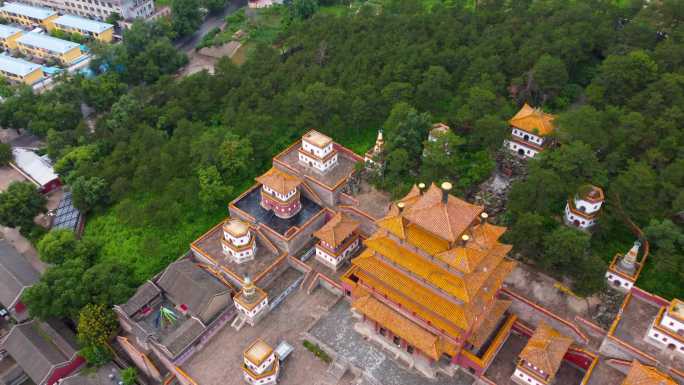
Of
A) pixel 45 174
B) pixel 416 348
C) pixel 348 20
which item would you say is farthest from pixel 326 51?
pixel 416 348

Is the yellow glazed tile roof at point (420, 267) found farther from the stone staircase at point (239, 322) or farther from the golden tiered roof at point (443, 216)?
the stone staircase at point (239, 322)

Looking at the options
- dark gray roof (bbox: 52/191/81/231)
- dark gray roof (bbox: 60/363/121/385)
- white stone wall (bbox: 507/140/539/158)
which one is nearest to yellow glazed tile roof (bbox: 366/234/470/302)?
white stone wall (bbox: 507/140/539/158)

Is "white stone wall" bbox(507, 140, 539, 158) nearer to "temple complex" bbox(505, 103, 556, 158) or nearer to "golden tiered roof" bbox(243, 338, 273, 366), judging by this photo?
"temple complex" bbox(505, 103, 556, 158)

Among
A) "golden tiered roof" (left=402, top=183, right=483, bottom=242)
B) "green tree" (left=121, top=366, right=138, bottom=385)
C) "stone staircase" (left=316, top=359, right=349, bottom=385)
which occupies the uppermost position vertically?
"golden tiered roof" (left=402, top=183, right=483, bottom=242)

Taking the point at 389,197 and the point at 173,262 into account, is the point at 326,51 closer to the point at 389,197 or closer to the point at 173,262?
the point at 389,197

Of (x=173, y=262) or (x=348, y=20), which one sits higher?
(x=348, y=20)

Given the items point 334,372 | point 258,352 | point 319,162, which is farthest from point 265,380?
point 319,162
